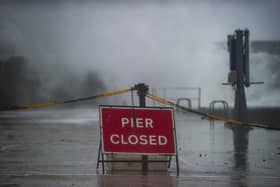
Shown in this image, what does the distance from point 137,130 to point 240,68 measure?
8.18 metres

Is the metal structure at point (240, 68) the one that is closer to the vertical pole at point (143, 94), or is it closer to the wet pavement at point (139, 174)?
the wet pavement at point (139, 174)

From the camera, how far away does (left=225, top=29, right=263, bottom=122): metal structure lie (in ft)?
51.4

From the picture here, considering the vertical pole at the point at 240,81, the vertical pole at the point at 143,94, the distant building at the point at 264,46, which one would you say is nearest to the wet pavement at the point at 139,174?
the vertical pole at the point at 143,94

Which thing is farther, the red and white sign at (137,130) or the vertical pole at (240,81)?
the vertical pole at (240,81)

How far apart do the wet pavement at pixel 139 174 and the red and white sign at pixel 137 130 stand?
35 centimetres

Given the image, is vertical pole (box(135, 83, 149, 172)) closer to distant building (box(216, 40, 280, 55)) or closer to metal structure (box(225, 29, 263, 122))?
metal structure (box(225, 29, 263, 122))

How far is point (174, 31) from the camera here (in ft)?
113

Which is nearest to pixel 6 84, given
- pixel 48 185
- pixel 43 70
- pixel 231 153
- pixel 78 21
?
pixel 43 70

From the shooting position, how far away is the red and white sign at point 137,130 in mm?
7922

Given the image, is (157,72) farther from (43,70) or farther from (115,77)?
(43,70)

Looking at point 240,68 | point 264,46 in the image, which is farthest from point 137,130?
point 264,46

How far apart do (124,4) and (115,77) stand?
452 centimetres

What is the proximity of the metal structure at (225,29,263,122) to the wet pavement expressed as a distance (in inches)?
64.4

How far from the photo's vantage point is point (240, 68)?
15.7 meters
